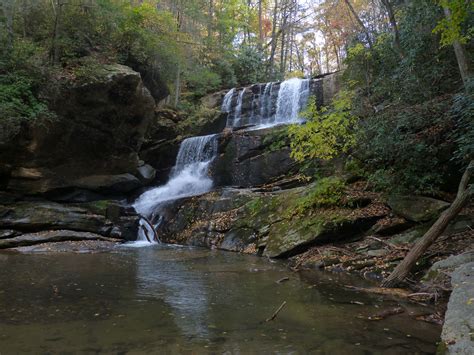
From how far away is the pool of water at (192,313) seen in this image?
4.32 metres

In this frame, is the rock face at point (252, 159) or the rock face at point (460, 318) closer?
the rock face at point (460, 318)

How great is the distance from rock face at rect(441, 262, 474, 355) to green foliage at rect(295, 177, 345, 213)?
512 cm

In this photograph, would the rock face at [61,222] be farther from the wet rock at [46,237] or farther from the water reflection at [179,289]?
the water reflection at [179,289]

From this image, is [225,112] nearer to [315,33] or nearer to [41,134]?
[41,134]

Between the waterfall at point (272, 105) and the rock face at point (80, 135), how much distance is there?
671 cm

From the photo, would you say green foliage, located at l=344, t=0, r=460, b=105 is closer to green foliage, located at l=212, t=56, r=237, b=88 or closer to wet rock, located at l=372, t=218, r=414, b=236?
wet rock, located at l=372, t=218, r=414, b=236

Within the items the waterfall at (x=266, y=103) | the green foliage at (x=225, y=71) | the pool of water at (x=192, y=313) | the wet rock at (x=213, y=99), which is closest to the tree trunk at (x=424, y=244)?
the pool of water at (x=192, y=313)

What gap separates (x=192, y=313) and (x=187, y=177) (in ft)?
40.7

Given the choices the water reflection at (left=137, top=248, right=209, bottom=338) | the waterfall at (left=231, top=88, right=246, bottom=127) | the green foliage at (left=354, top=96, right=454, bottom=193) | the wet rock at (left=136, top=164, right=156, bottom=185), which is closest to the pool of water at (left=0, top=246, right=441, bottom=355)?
the water reflection at (left=137, top=248, right=209, bottom=338)

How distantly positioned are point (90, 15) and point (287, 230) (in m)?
11.3

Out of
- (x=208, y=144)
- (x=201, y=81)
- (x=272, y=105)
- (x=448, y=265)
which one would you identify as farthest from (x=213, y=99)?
(x=448, y=265)

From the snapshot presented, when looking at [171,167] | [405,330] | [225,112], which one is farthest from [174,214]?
[405,330]

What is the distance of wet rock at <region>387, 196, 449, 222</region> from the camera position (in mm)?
8570

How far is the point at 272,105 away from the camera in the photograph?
2089 centimetres
